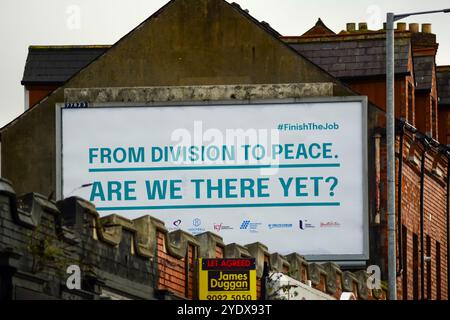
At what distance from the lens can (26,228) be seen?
1318 inches

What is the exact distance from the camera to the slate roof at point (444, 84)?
79562mm

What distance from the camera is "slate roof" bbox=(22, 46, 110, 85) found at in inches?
2913

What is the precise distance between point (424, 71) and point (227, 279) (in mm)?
30660

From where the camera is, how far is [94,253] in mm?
37625

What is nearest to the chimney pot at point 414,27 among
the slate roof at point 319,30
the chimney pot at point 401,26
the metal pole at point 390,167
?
the chimney pot at point 401,26

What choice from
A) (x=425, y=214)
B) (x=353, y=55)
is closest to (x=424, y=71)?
(x=425, y=214)

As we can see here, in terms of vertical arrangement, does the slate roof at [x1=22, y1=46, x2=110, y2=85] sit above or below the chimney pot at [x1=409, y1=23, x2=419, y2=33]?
below

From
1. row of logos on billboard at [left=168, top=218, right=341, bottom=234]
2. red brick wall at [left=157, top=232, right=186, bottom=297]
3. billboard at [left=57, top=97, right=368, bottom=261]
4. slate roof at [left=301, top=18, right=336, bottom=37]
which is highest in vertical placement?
slate roof at [left=301, top=18, right=336, bottom=37]

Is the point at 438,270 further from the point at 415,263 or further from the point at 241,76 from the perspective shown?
the point at 241,76

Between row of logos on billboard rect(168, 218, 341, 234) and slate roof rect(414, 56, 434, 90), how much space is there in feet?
32.7

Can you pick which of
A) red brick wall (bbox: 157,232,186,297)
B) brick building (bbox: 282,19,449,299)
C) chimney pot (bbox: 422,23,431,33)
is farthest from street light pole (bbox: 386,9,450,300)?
chimney pot (bbox: 422,23,431,33)

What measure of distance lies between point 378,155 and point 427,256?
263 inches

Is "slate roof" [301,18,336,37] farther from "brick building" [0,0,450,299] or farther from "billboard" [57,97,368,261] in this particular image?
"billboard" [57,97,368,261]
